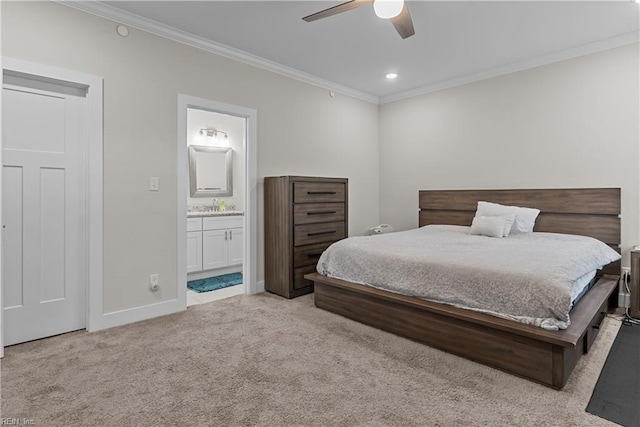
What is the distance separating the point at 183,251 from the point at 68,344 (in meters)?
1.12

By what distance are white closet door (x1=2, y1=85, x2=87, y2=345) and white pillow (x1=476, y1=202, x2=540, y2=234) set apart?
12.8 ft

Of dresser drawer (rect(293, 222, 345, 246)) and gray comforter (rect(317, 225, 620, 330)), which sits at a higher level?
dresser drawer (rect(293, 222, 345, 246))

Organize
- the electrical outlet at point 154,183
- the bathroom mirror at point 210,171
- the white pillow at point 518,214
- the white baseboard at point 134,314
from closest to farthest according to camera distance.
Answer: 1. the white baseboard at point 134,314
2. the electrical outlet at point 154,183
3. the white pillow at point 518,214
4. the bathroom mirror at point 210,171

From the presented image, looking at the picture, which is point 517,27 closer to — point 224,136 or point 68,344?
point 224,136

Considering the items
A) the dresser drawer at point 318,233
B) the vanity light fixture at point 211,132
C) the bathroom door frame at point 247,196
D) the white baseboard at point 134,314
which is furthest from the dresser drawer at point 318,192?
the vanity light fixture at point 211,132

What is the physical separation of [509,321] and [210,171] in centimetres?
451

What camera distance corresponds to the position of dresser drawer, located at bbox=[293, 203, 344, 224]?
12.5ft

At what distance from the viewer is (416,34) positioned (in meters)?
3.30

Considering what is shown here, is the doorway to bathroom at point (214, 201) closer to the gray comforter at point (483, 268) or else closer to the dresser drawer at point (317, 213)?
the dresser drawer at point (317, 213)

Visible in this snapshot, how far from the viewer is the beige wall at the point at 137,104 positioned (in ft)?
8.57

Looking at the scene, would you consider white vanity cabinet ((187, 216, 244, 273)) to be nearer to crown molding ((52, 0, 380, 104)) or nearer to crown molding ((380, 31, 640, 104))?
crown molding ((52, 0, 380, 104))

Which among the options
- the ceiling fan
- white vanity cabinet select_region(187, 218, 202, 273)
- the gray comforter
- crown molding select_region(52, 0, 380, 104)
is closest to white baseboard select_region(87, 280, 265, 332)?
white vanity cabinet select_region(187, 218, 202, 273)

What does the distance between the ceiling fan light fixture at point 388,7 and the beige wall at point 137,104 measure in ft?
6.26

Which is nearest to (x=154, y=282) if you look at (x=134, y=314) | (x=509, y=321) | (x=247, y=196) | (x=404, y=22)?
(x=134, y=314)
